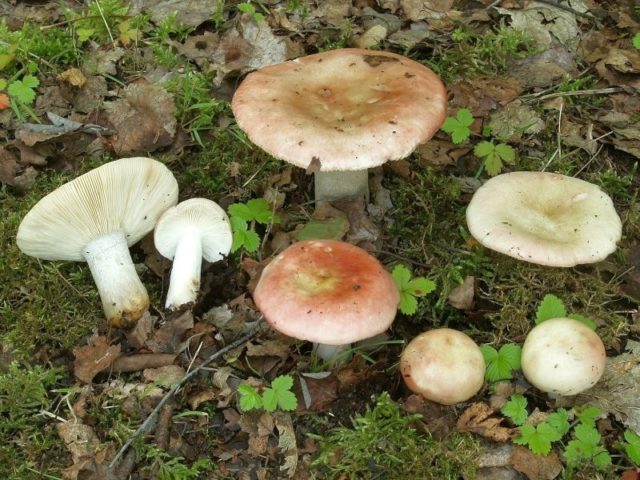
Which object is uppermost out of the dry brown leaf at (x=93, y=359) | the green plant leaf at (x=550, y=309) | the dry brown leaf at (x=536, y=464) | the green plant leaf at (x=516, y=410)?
the dry brown leaf at (x=93, y=359)

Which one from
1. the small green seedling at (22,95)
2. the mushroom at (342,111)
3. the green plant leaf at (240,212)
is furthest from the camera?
the small green seedling at (22,95)

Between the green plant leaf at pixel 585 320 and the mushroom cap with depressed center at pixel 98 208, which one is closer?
the mushroom cap with depressed center at pixel 98 208

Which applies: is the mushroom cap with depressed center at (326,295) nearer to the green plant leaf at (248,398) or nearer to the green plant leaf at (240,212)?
the green plant leaf at (248,398)

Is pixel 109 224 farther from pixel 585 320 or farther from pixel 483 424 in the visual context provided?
pixel 585 320

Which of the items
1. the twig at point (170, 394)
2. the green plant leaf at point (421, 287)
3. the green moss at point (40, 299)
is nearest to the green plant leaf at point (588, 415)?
the green plant leaf at point (421, 287)

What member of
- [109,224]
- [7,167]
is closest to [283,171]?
[109,224]

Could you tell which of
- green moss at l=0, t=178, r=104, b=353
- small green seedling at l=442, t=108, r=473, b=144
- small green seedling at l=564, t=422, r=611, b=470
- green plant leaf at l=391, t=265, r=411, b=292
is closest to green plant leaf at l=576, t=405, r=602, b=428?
small green seedling at l=564, t=422, r=611, b=470

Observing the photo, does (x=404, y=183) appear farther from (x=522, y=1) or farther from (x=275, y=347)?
(x=522, y=1)
